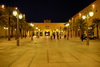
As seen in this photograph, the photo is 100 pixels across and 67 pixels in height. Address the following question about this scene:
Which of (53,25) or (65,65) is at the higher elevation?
(53,25)

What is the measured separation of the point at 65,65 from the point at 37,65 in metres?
1.51

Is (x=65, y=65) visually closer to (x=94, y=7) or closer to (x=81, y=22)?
(x=81, y=22)

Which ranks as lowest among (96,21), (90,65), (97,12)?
(90,65)

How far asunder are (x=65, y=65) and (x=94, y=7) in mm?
58319

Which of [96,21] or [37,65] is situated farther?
[96,21]

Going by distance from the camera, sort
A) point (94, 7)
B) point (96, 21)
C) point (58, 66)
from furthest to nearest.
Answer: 1. point (94, 7)
2. point (96, 21)
3. point (58, 66)

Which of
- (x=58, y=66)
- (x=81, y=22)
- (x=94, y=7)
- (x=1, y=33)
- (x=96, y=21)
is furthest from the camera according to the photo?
(x=1, y=33)

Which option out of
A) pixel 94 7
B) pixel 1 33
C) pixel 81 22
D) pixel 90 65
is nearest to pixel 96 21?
pixel 81 22

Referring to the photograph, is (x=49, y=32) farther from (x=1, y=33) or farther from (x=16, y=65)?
(x=16, y=65)

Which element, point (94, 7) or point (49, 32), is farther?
point (49, 32)

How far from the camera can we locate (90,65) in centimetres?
866

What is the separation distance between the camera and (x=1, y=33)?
2717 inches

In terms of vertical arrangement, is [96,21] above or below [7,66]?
above

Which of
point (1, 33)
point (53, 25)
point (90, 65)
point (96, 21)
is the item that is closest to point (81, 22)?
point (96, 21)
